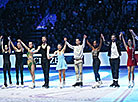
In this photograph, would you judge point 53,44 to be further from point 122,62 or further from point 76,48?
point 76,48

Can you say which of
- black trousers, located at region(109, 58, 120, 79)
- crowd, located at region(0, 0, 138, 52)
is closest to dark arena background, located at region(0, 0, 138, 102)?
crowd, located at region(0, 0, 138, 52)

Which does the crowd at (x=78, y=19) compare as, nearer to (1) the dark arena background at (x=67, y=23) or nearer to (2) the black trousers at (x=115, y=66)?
(1) the dark arena background at (x=67, y=23)

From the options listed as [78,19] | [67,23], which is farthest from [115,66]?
[67,23]

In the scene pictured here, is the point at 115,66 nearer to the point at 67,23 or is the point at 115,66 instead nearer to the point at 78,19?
the point at 78,19

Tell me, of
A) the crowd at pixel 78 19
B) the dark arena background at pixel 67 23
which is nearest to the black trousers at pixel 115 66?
the dark arena background at pixel 67 23

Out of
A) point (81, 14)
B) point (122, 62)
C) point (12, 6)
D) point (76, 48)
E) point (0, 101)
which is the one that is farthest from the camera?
point (12, 6)

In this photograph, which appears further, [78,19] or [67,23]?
[67,23]

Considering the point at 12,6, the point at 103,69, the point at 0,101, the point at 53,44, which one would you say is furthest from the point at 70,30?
the point at 0,101

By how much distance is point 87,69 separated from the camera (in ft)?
59.3

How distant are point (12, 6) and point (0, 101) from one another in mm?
18649

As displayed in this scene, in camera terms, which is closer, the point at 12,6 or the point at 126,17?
the point at 126,17

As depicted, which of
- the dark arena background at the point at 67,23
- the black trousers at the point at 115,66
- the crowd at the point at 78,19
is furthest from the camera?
the crowd at the point at 78,19

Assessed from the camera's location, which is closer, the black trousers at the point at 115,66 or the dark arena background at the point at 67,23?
the black trousers at the point at 115,66

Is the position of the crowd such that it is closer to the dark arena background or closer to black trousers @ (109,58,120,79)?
the dark arena background
